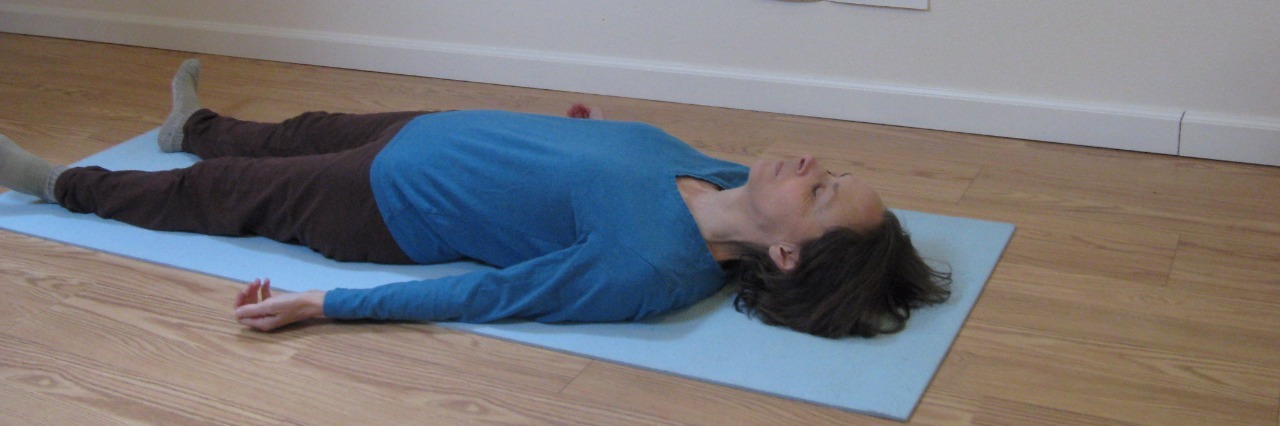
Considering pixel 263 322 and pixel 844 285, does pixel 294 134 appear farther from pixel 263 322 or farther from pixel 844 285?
pixel 844 285

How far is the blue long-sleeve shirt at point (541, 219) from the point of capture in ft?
5.83

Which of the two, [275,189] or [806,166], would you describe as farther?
[275,189]

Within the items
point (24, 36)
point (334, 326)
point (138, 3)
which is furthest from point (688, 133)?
point (24, 36)

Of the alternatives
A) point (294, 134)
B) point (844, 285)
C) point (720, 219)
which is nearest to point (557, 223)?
point (720, 219)

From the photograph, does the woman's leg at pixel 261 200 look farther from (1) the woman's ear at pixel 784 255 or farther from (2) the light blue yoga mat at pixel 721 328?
(1) the woman's ear at pixel 784 255

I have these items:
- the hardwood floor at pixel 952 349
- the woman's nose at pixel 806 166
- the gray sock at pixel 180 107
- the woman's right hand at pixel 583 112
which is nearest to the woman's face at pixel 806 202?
the woman's nose at pixel 806 166

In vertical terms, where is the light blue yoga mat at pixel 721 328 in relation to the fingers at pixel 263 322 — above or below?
below

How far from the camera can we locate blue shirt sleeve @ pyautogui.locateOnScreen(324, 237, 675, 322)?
1760mm

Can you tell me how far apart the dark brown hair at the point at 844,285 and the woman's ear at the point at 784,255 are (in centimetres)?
1

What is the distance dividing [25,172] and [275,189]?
0.60 m

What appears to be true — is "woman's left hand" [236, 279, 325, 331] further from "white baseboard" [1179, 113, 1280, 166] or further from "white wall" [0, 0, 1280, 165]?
"white baseboard" [1179, 113, 1280, 166]

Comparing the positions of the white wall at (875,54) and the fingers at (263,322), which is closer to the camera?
the fingers at (263,322)

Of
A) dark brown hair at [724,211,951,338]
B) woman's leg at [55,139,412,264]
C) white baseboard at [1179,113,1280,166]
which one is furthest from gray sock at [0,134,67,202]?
white baseboard at [1179,113,1280,166]

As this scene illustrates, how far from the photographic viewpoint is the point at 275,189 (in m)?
2.09
